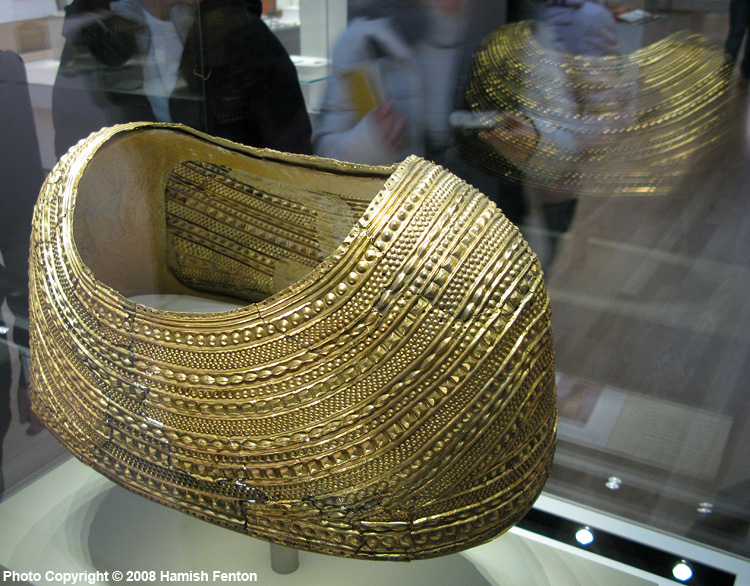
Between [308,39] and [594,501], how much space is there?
1121mm

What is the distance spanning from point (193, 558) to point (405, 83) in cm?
92

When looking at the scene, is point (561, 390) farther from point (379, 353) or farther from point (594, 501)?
point (379, 353)

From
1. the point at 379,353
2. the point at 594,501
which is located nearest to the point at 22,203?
the point at 379,353

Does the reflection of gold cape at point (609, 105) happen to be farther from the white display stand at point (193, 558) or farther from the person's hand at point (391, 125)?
the white display stand at point (193, 558)

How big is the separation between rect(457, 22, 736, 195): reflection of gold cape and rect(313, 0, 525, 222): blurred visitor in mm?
39

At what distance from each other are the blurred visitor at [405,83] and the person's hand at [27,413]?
84cm

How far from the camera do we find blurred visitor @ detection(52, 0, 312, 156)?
1481mm

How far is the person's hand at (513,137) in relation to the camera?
4.35ft

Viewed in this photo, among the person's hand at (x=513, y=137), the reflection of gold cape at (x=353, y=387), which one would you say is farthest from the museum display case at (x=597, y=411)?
the reflection of gold cape at (x=353, y=387)

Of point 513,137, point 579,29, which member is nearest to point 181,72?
point 513,137

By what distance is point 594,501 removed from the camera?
1405mm

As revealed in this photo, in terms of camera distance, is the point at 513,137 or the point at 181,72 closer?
the point at 513,137

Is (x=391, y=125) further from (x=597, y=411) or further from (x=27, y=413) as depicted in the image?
(x=27, y=413)

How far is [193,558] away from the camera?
1073mm
